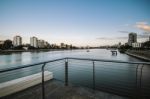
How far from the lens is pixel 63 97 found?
2072 millimetres

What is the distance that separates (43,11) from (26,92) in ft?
30.1

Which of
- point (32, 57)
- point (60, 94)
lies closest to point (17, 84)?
point (60, 94)

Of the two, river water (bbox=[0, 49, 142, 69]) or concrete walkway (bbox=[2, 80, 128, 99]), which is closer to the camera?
concrete walkway (bbox=[2, 80, 128, 99])

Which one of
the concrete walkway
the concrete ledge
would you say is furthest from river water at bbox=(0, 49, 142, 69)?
the concrete walkway

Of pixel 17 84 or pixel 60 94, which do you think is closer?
pixel 60 94

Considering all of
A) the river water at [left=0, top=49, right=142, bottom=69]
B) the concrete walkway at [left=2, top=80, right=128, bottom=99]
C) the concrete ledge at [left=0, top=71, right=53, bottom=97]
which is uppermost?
the concrete ledge at [left=0, top=71, right=53, bottom=97]

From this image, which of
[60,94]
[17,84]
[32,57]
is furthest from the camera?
[32,57]

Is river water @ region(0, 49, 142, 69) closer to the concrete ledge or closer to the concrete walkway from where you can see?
the concrete ledge

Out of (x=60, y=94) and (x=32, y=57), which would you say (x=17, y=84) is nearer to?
(x=60, y=94)

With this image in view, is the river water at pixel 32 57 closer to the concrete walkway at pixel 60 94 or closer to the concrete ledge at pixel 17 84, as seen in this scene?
the concrete ledge at pixel 17 84

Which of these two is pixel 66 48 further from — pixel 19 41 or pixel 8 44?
pixel 8 44

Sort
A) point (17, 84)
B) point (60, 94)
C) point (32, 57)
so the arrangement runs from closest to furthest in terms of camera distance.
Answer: point (60, 94) → point (17, 84) → point (32, 57)

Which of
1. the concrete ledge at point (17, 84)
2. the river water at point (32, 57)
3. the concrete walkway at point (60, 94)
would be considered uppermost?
the concrete ledge at point (17, 84)

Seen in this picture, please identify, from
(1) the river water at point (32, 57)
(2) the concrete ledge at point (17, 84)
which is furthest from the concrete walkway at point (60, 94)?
(1) the river water at point (32, 57)
